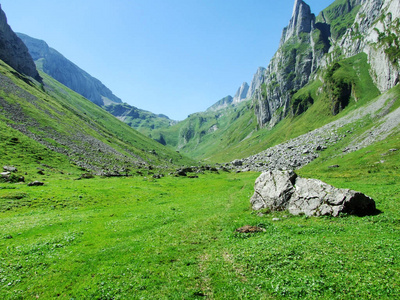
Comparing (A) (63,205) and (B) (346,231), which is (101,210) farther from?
(B) (346,231)

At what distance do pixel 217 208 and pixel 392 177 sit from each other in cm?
3406

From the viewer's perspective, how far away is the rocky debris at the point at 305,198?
24250mm

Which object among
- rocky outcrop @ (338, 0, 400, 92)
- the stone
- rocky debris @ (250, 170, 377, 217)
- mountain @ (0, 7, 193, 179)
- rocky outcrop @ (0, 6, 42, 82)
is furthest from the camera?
A: rocky outcrop @ (0, 6, 42, 82)

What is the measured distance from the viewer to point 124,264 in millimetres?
18859

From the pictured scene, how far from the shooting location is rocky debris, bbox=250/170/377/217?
24.2 metres

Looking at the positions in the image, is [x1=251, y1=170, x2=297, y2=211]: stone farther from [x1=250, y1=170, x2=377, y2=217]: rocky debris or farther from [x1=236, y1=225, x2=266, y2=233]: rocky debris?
[x1=236, y1=225, x2=266, y2=233]: rocky debris

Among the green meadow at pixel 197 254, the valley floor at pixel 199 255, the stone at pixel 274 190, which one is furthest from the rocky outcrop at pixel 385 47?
the stone at pixel 274 190

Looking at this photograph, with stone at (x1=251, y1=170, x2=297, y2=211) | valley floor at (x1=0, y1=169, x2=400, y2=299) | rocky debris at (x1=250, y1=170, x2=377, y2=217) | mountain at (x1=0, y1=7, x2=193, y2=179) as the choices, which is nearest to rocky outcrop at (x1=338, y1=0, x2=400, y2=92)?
valley floor at (x1=0, y1=169, x2=400, y2=299)

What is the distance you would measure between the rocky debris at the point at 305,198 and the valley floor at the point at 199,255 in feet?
4.69

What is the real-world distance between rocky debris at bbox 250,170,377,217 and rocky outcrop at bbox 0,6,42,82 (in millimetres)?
234031

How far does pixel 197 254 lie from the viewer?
20.5 metres

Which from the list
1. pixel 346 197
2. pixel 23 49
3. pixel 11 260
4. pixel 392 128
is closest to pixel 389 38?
pixel 392 128

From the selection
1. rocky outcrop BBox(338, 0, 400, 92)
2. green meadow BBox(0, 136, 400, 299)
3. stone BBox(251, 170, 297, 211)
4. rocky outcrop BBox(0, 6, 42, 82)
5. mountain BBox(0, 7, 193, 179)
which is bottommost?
mountain BBox(0, 7, 193, 179)

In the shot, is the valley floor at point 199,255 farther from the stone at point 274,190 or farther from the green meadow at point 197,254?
the stone at point 274,190
